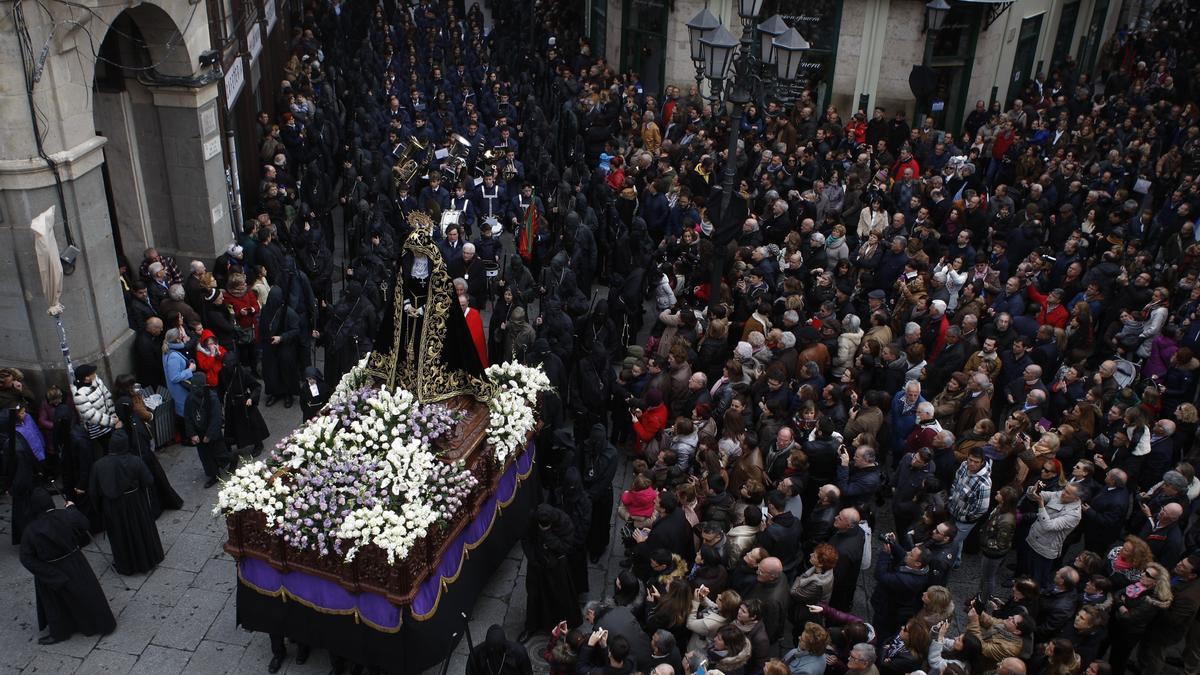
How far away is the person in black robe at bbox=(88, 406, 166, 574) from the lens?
30.3 feet

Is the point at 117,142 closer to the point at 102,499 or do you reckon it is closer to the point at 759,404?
the point at 102,499

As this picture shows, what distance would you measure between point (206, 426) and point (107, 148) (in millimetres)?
5681

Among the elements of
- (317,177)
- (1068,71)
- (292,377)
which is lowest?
(292,377)

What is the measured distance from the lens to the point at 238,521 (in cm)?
824

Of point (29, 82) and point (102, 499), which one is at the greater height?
point (29, 82)

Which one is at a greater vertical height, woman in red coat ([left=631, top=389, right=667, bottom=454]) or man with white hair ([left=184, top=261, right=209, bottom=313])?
Result: man with white hair ([left=184, top=261, right=209, bottom=313])

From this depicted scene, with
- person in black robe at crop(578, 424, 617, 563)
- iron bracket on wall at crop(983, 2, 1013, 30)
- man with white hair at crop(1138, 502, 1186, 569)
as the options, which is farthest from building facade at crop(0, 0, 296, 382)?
iron bracket on wall at crop(983, 2, 1013, 30)

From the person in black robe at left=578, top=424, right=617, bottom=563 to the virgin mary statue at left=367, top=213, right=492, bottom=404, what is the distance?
113 cm

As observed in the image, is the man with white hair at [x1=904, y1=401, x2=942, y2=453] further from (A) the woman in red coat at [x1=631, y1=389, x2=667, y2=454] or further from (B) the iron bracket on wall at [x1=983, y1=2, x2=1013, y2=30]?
(B) the iron bracket on wall at [x1=983, y1=2, x2=1013, y2=30]

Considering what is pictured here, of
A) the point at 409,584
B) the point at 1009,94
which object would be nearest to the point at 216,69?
the point at 409,584

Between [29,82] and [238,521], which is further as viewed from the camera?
[29,82]

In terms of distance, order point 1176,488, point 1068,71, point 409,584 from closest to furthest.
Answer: point 409,584 → point 1176,488 → point 1068,71

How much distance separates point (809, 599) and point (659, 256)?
818 centimetres

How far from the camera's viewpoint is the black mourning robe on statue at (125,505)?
924 cm
